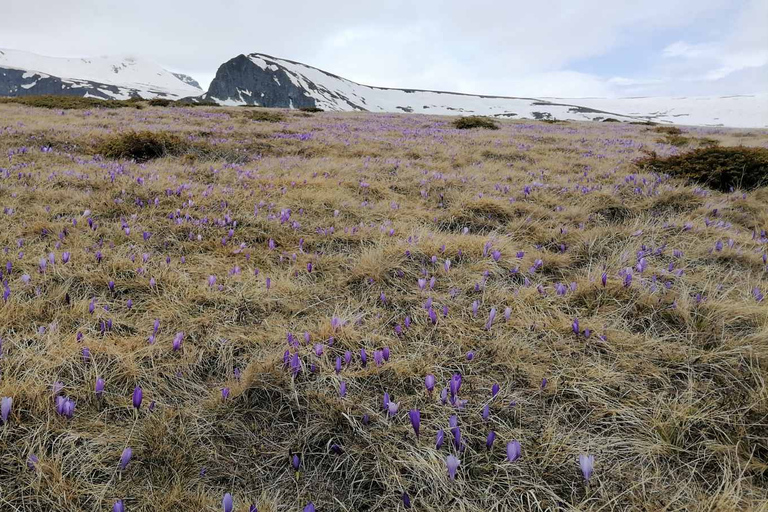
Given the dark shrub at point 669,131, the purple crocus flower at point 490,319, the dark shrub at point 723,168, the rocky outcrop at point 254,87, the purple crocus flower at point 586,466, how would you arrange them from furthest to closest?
1. the rocky outcrop at point 254,87
2. the dark shrub at point 669,131
3. the dark shrub at point 723,168
4. the purple crocus flower at point 490,319
5. the purple crocus flower at point 586,466

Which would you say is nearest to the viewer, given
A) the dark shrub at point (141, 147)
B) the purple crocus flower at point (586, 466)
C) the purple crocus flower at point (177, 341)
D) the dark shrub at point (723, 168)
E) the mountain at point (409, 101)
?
the purple crocus flower at point (586, 466)

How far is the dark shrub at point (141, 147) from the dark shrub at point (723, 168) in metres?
10.8

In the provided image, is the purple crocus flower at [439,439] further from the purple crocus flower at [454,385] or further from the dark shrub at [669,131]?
the dark shrub at [669,131]

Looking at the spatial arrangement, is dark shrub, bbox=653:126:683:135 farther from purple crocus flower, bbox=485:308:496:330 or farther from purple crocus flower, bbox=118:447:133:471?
purple crocus flower, bbox=118:447:133:471

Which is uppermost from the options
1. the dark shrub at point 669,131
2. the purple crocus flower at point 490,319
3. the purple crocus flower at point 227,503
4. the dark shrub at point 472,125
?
the dark shrub at point 669,131

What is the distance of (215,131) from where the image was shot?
11.7m

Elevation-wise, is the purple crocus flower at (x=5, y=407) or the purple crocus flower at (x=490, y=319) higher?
the purple crocus flower at (x=490, y=319)

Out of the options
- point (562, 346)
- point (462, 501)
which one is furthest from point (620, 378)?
point (462, 501)

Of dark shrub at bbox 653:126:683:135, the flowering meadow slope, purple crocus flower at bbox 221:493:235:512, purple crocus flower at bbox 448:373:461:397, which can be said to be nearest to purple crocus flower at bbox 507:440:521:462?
the flowering meadow slope

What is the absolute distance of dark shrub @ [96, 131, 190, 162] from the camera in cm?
786

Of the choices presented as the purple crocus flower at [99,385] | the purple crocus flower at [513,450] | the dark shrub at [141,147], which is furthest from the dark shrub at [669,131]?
the purple crocus flower at [99,385]

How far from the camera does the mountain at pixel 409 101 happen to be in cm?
12075

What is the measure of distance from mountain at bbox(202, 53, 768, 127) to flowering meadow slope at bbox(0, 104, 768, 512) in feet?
393

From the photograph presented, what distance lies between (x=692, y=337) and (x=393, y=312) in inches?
83.8
